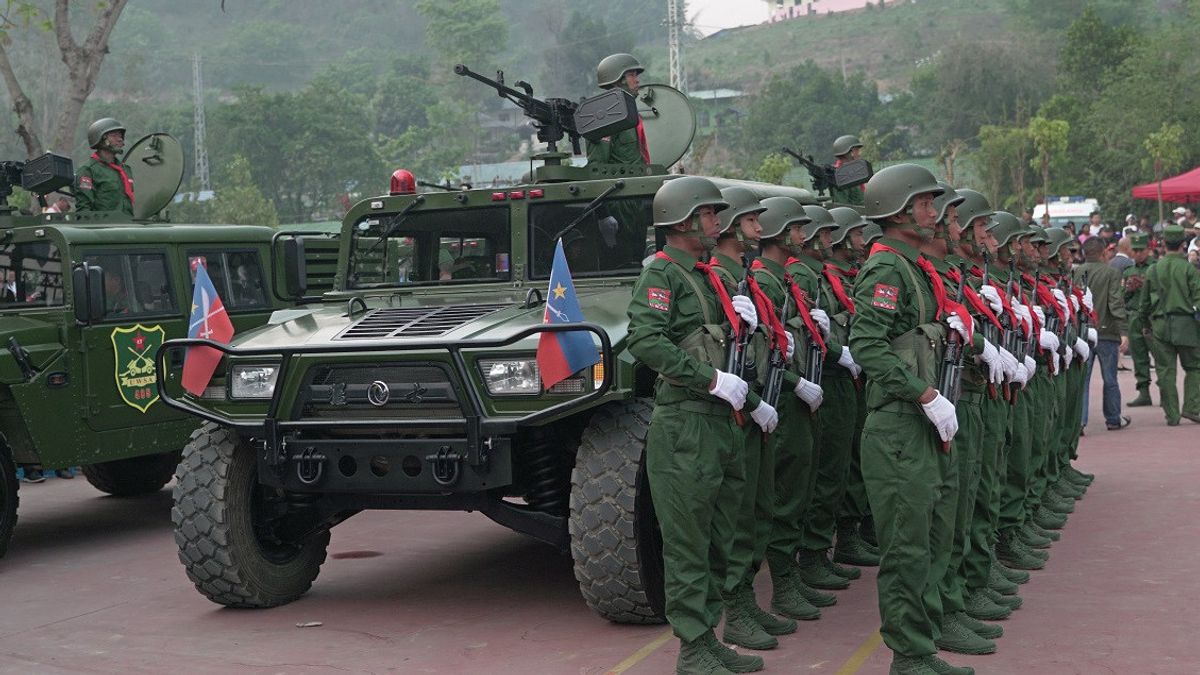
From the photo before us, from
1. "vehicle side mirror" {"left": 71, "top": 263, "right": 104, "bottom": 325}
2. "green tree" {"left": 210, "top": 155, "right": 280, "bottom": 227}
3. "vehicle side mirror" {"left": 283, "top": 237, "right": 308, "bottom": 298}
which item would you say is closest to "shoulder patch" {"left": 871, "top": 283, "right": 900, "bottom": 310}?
"vehicle side mirror" {"left": 283, "top": 237, "right": 308, "bottom": 298}

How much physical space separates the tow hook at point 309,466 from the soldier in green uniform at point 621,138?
2.55 meters

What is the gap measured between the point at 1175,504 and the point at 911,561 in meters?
4.75

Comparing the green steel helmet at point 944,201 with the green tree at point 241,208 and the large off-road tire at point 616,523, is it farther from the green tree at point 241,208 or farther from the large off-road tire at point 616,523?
the green tree at point 241,208

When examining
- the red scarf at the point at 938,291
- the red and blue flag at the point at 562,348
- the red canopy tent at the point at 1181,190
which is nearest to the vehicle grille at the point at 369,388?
the red and blue flag at the point at 562,348

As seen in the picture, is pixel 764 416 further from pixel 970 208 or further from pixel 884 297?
pixel 970 208

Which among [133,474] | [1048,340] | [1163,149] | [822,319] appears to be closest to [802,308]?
[822,319]

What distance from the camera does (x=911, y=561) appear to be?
5648 mm

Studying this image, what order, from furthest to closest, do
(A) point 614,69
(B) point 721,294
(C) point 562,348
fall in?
(A) point 614,69, (C) point 562,348, (B) point 721,294

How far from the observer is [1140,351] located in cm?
1521

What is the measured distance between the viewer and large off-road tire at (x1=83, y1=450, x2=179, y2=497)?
1142 centimetres

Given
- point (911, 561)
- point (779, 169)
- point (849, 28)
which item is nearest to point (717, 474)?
point (911, 561)

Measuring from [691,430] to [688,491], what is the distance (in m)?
0.23

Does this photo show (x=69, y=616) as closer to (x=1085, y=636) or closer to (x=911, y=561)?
(x=911, y=561)

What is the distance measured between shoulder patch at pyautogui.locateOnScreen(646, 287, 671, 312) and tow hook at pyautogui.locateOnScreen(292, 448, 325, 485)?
184cm
